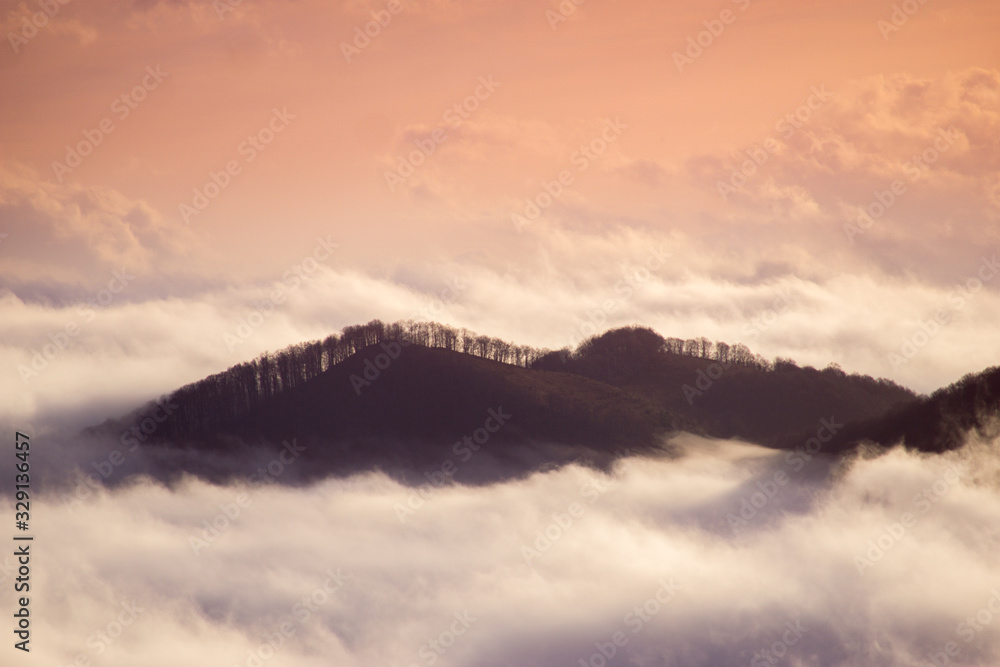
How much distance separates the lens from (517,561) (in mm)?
197750

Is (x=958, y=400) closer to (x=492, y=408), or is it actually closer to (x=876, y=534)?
(x=876, y=534)

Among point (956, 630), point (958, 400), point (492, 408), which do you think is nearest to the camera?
point (958, 400)

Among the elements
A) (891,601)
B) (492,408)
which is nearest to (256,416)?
(492,408)

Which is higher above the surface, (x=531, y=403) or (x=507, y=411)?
(x=531, y=403)

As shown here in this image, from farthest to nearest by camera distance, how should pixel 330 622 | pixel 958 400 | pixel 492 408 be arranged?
pixel 330 622
pixel 492 408
pixel 958 400

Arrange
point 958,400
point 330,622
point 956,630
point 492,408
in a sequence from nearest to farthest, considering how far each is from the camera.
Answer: point 958,400 → point 956,630 → point 492,408 → point 330,622

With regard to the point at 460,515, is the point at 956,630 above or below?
below

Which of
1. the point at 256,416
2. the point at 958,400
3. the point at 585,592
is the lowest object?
the point at 585,592

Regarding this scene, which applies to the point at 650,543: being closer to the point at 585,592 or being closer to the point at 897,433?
the point at 585,592

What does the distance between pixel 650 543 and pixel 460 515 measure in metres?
48.1

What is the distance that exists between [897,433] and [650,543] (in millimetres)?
63575

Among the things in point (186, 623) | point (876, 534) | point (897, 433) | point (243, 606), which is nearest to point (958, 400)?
point (897, 433)

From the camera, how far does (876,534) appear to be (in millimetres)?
169125

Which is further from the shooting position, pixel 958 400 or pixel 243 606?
pixel 243 606
